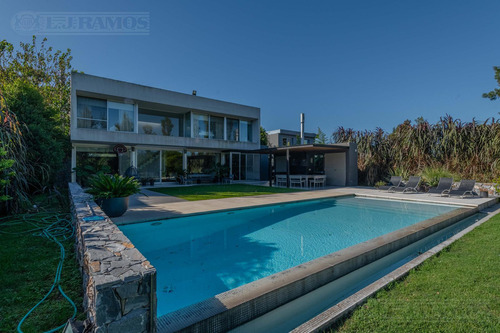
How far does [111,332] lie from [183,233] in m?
4.52

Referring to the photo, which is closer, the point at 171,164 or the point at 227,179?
the point at 171,164

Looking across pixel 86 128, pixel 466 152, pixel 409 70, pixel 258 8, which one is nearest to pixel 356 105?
pixel 409 70

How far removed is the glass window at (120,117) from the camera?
50.2 ft

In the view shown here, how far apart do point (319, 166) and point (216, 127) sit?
8496 mm

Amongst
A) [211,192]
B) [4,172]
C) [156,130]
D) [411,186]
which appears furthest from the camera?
[156,130]

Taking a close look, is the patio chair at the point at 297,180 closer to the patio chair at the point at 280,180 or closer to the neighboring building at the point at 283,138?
the patio chair at the point at 280,180

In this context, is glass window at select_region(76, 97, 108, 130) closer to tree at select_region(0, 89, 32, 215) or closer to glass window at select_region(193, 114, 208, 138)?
glass window at select_region(193, 114, 208, 138)

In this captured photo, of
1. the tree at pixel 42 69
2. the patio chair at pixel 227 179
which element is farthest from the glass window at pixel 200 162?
the tree at pixel 42 69

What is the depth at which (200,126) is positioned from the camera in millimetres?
18719

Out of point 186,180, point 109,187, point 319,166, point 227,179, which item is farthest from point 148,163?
point 319,166

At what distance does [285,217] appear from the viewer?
8.05 meters

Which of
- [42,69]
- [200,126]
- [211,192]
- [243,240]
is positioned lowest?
[243,240]

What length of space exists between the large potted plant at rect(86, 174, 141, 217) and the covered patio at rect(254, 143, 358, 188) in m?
10.2

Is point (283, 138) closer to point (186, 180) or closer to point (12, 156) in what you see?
point (186, 180)
